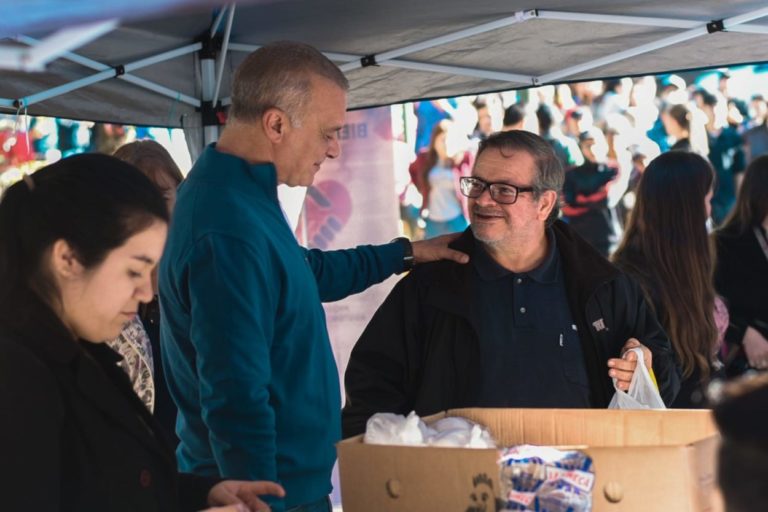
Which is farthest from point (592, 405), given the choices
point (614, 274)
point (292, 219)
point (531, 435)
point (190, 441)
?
point (292, 219)

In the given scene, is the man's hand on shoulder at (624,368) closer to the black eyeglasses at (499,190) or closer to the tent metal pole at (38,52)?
the black eyeglasses at (499,190)

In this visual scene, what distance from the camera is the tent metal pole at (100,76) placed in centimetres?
404

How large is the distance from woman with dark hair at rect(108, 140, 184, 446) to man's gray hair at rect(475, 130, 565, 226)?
874mm

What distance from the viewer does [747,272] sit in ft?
13.4

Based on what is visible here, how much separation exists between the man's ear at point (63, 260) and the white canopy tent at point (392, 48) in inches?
101

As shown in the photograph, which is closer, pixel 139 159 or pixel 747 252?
pixel 139 159

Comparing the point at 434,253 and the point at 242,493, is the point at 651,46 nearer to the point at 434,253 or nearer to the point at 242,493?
the point at 434,253

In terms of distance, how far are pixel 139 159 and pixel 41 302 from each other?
1754 mm

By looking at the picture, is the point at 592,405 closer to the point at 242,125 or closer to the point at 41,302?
the point at 242,125

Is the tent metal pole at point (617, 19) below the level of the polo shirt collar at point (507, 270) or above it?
above

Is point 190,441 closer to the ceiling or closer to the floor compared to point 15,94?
closer to the floor

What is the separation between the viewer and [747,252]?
4102 millimetres

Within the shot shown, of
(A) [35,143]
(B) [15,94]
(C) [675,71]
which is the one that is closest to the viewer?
(B) [15,94]

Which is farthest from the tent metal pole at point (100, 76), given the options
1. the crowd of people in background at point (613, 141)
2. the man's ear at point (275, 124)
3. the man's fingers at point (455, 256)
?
the man's ear at point (275, 124)
